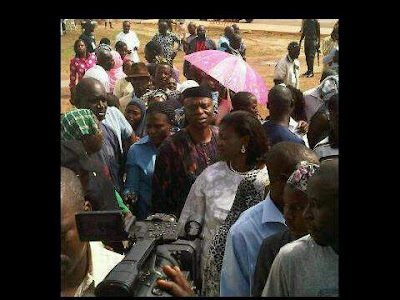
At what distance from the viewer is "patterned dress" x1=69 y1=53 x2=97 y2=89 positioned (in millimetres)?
3580

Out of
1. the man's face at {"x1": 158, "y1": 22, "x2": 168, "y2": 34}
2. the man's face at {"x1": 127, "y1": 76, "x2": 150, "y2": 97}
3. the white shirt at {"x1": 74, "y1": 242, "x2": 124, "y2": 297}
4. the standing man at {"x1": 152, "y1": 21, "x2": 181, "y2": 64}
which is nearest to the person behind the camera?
the white shirt at {"x1": 74, "y1": 242, "x2": 124, "y2": 297}

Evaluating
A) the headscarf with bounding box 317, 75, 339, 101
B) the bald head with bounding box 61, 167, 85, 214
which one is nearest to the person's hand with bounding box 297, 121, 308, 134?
the headscarf with bounding box 317, 75, 339, 101

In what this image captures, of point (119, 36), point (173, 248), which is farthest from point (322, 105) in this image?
point (119, 36)

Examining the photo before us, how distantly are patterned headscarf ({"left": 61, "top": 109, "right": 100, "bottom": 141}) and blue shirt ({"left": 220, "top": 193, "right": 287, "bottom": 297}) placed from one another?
941mm

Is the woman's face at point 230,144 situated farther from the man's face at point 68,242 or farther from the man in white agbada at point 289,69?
the man in white agbada at point 289,69

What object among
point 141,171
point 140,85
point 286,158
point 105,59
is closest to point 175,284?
point 286,158

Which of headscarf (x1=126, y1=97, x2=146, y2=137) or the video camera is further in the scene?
headscarf (x1=126, y1=97, x2=146, y2=137)

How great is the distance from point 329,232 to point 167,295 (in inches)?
20.1

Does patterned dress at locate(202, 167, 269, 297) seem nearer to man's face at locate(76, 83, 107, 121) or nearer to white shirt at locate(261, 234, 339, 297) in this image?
white shirt at locate(261, 234, 339, 297)

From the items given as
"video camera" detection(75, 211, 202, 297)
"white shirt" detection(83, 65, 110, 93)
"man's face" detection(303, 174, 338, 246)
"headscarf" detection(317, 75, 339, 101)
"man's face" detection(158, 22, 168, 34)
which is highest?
"man's face" detection(158, 22, 168, 34)

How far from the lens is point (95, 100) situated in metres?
3.75

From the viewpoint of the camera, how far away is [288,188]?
2178mm

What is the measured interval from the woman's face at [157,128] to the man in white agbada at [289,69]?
Result: 3.51 feet
